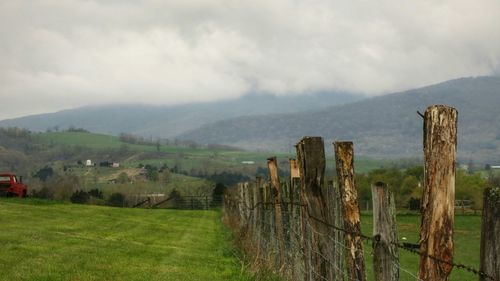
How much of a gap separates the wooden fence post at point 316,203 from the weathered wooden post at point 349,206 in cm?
120

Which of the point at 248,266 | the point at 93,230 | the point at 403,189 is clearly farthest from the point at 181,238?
the point at 403,189

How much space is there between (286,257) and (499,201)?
10478 millimetres

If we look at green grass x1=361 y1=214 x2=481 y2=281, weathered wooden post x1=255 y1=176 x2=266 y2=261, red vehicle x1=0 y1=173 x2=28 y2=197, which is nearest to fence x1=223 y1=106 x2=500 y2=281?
weathered wooden post x1=255 y1=176 x2=266 y2=261

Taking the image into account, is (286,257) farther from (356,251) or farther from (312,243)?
(356,251)

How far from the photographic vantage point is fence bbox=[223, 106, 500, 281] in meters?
5.25

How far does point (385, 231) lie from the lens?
→ 6.50 m

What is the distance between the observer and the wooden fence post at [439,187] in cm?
525

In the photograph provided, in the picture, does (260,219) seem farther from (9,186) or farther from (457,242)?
(9,186)

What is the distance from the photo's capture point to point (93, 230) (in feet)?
110

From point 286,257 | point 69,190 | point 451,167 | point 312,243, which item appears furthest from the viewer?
point 69,190

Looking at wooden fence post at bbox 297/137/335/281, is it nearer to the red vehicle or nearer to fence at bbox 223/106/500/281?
fence at bbox 223/106/500/281

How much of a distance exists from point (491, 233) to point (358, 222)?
154 inches

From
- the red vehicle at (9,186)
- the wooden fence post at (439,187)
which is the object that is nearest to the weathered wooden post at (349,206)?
the wooden fence post at (439,187)

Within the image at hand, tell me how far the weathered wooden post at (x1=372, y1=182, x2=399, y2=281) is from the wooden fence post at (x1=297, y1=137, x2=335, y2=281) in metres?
2.79
